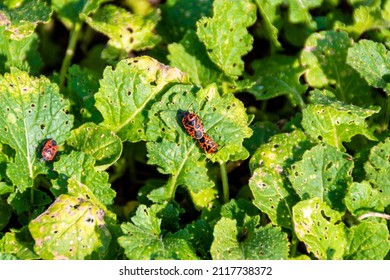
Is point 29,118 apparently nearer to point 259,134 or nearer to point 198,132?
point 198,132

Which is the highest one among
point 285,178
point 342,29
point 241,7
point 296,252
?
point 241,7

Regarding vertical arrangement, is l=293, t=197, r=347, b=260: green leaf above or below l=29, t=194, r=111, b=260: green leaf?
below

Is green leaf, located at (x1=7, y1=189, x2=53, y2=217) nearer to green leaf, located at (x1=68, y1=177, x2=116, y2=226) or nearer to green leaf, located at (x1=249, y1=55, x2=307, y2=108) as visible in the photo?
green leaf, located at (x1=68, y1=177, x2=116, y2=226)

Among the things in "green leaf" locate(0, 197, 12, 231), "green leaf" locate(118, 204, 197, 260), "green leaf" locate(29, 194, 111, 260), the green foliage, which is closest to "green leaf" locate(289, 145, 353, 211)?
the green foliage

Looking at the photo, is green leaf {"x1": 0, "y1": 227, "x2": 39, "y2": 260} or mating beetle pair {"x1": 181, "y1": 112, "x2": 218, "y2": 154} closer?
green leaf {"x1": 0, "y1": 227, "x2": 39, "y2": 260}

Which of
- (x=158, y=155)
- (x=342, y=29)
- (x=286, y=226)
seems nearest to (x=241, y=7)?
(x=342, y=29)
